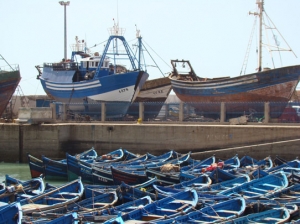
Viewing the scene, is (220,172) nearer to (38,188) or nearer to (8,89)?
(38,188)

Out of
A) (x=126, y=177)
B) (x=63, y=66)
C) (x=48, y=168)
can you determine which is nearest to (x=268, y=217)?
(x=126, y=177)

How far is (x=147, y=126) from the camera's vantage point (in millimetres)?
27484

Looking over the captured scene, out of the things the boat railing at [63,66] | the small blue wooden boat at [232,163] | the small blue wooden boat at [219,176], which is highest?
the boat railing at [63,66]

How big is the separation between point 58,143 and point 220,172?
11383 millimetres

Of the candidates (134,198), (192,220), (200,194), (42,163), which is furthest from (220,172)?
(42,163)

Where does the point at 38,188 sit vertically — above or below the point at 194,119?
below

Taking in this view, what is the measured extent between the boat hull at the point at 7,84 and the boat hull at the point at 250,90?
1252 cm

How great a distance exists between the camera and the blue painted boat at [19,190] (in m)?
15.9

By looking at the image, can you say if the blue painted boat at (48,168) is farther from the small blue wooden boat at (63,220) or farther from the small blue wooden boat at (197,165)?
the small blue wooden boat at (63,220)

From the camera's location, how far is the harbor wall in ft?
82.3

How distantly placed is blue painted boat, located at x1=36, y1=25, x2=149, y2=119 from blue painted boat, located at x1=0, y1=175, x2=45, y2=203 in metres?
14.6

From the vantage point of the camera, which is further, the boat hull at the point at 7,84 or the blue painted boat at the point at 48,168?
the boat hull at the point at 7,84

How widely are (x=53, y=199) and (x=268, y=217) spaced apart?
6.25 m

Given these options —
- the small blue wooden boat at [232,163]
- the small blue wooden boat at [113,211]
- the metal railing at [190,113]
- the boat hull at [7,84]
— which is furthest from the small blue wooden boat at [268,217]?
the boat hull at [7,84]
